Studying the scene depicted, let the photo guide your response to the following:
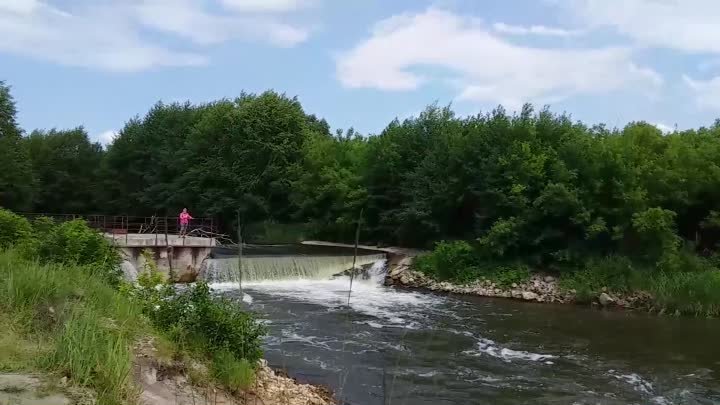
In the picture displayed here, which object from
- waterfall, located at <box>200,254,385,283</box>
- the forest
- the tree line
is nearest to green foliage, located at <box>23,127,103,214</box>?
the tree line

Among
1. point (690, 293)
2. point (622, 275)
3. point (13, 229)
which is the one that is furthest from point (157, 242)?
point (690, 293)

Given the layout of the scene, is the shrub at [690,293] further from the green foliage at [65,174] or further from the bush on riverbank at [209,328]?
the green foliage at [65,174]

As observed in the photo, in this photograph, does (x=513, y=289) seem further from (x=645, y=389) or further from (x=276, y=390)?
(x=276, y=390)

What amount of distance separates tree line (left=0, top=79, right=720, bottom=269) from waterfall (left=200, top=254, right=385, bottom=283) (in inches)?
201

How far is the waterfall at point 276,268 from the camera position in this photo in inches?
1019

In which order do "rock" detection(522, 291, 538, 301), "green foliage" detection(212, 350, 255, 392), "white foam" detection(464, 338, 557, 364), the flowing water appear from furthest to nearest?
"rock" detection(522, 291, 538, 301) < "white foam" detection(464, 338, 557, 364) < the flowing water < "green foliage" detection(212, 350, 255, 392)

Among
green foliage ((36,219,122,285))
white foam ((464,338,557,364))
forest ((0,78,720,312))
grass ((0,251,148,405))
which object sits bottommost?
white foam ((464,338,557,364))

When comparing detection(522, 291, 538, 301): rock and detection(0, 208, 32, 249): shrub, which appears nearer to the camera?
detection(0, 208, 32, 249): shrub

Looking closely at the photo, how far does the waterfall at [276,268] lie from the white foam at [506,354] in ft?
39.5

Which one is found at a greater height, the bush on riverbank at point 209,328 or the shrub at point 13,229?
the shrub at point 13,229

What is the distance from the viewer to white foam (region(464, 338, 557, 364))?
15.0 m

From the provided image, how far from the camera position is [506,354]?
15.4 m

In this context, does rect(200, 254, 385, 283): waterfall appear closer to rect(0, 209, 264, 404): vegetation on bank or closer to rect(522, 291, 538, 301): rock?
rect(522, 291, 538, 301): rock

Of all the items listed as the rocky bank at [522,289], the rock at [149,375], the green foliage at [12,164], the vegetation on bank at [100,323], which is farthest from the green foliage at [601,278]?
the green foliage at [12,164]
